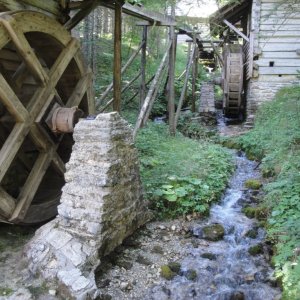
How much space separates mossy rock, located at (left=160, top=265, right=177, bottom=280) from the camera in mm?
4055

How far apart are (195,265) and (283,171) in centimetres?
230

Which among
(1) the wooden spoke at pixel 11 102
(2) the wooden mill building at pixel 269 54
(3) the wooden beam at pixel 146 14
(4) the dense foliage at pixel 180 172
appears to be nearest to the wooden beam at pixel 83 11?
(3) the wooden beam at pixel 146 14

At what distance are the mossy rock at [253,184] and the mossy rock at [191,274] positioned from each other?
8.93 ft

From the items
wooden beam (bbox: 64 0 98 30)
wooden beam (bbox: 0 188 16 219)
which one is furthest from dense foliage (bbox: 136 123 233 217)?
wooden beam (bbox: 64 0 98 30)

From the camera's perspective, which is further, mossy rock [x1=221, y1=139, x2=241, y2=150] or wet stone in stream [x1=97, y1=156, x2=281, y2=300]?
mossy rock [x1=221, y1=139, x2=241, y2=150]

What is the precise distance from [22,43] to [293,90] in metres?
7.57

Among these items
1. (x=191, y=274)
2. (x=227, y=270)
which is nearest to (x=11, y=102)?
(x=191, y=274)

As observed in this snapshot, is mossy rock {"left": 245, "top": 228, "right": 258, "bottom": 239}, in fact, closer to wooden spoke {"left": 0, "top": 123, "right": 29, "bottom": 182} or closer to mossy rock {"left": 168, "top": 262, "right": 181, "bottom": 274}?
mossy rock {"left": 168, "top": 262, "right": 181, "bottom": 274}

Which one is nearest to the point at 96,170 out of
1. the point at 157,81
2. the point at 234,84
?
the point at 157,81

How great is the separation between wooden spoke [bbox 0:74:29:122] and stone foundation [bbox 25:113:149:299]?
3.01 feet

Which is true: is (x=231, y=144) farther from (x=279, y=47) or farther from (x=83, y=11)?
(x=83, y=11)

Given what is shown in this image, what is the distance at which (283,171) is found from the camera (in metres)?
5.69

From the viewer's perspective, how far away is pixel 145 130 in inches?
340

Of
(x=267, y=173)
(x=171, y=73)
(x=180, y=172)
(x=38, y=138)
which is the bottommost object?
(x=267, y=173)
